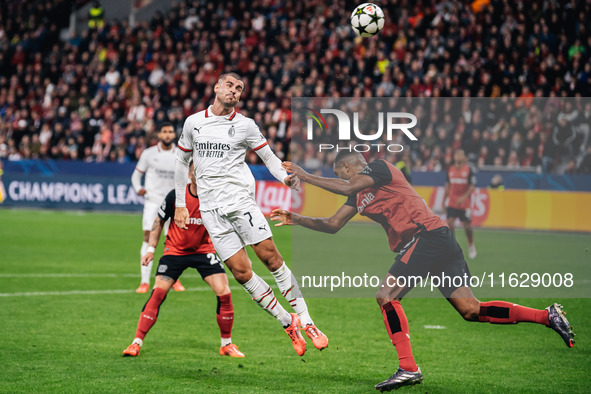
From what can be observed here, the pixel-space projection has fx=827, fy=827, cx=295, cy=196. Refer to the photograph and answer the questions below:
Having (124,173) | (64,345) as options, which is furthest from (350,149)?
(124,173)

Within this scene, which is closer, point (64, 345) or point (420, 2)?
point (64, 345)

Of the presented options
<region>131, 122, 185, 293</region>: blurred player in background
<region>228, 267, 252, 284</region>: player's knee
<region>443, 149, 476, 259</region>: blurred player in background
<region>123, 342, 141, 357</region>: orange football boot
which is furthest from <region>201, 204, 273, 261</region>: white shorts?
<region>131, 122, 185, 293</region>: blurred player in background

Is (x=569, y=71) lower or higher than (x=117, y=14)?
lower

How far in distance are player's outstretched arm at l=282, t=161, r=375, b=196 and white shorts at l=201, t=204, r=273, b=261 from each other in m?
0.56

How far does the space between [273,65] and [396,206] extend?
21739 millimetres

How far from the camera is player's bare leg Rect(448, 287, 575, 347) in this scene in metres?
6.98

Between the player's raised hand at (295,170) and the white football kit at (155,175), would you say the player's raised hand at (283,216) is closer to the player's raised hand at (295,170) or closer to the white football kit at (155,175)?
the player's raised hand at (295,170)

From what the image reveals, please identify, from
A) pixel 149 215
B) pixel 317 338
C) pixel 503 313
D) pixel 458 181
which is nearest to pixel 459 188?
pixel 458 181

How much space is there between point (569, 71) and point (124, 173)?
46.3 feet

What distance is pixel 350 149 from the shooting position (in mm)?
7699

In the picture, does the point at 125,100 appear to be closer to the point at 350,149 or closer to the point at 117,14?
the point at 117,14

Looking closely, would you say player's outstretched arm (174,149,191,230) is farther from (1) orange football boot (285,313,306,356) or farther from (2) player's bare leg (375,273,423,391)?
(2) player's bare leg (375,273,423,391)

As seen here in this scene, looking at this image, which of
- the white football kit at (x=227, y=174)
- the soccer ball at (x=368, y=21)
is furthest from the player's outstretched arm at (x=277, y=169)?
the soccer ball at (x=368, y=21)

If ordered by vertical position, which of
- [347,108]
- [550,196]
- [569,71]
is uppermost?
[569,71]
